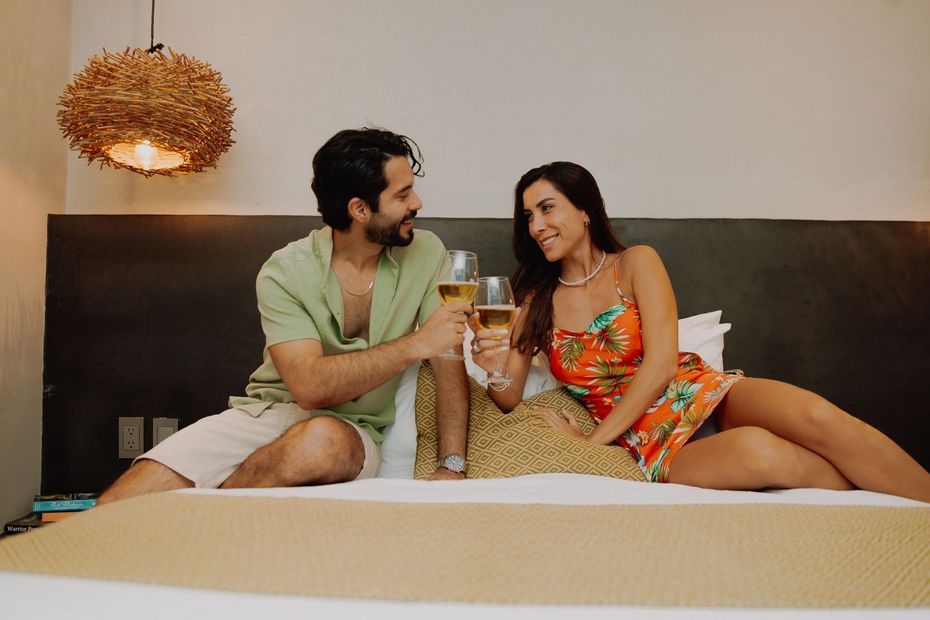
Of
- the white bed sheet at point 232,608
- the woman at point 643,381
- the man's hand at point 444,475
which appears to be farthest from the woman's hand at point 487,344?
the white bed sheet at point 232,608

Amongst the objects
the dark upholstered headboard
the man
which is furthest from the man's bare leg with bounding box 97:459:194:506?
the dark upholstered headboard

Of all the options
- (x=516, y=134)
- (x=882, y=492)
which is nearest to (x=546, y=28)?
(x=516, y=134)

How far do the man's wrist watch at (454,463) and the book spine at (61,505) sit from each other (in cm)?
134

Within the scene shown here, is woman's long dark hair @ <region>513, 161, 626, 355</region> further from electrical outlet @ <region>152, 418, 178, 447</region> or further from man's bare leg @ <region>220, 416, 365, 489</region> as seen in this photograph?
electrical outlet @ <region>152, 418, 178, 447</region>

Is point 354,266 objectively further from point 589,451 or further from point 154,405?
point 154,405

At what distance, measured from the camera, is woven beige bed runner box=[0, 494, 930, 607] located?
0.64 m

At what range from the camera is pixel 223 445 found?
1564 mm

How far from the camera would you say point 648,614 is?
61 centimetres

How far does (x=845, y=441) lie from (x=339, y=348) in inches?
48.5

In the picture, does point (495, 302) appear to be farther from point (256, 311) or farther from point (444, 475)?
point (256, 311)

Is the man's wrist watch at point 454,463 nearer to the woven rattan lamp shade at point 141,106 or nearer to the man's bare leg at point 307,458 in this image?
the man's bare leg at point 307,458

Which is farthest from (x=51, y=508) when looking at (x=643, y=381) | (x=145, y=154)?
(x=643, y=381)

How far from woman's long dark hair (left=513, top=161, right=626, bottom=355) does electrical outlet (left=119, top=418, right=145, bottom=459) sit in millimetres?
1492

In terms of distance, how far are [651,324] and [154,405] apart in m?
1.82
